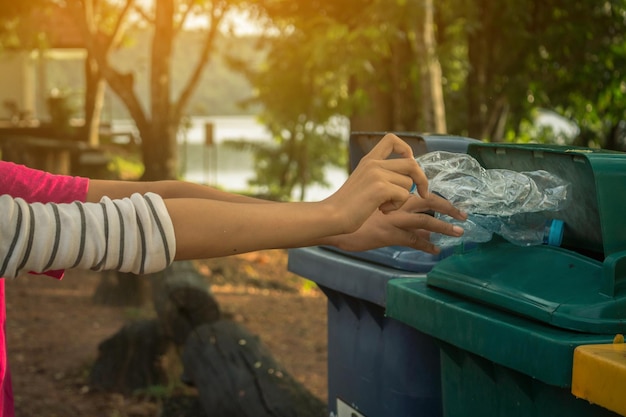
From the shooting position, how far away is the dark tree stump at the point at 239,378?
4.29 metres

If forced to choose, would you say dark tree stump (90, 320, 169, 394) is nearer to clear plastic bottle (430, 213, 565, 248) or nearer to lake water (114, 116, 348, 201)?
clear plastic bottle (430, 213, 565, 248)

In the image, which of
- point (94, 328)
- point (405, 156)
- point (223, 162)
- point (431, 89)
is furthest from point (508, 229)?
point (223, 162)

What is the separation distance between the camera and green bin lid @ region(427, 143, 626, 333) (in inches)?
80.1

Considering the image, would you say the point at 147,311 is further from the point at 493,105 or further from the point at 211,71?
the point at 211,71

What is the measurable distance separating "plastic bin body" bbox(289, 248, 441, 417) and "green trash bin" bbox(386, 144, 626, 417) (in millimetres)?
319

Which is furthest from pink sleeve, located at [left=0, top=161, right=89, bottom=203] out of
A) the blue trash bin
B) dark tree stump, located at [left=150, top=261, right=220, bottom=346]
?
dark tree stump, located at [left=150, top=261, right=220, bottom=346]

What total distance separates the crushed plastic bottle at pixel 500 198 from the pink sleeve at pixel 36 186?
34.4 inches

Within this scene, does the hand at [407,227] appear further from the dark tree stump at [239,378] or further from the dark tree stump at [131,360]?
the dark tree stump at [131,360]

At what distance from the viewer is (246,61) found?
67.9 feet

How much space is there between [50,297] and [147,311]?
1.22m

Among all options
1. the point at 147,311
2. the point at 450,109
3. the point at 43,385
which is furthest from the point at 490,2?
the point at 43,385

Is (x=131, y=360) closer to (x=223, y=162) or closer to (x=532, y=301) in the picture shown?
(x=532, y=301)

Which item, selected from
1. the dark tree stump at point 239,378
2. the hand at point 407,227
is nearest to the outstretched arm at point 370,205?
the hand at point 407,227

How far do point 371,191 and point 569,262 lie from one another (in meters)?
0.63
